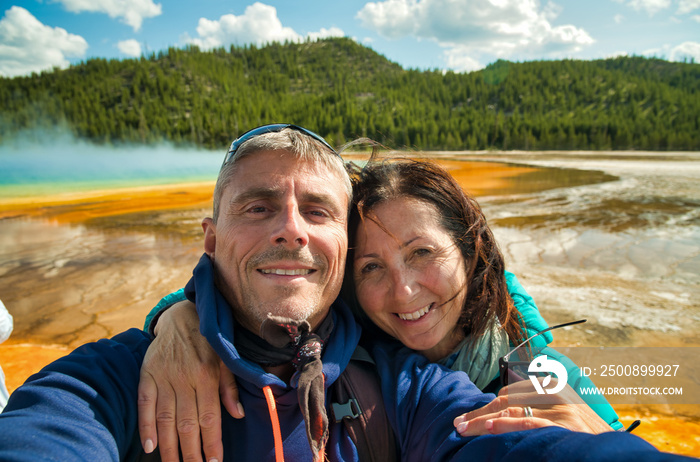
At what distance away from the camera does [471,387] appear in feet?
5.86

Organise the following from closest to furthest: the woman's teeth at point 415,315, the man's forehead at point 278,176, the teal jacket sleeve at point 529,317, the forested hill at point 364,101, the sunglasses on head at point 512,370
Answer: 1. the sunglasses on head at point 512,370
2. the man's forehead at point 278,176
3. the woman's teeth at point 415,315
4. the teal jacket sleeve at point 529,317
5. the forested hill at point 364,101

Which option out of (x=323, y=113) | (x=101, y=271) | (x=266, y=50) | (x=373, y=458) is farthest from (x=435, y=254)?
(x=266, y=50)

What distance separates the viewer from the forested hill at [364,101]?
71.6m

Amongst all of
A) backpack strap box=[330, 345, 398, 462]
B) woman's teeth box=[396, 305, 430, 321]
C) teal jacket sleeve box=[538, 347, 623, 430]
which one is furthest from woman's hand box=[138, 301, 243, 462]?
teal jacket sleeve box=[538, 347, 623, 430]

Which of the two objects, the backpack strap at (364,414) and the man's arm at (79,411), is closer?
the man's arm at (79,411)

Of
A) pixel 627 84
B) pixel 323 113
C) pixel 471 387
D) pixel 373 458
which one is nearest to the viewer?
pixel 373 458

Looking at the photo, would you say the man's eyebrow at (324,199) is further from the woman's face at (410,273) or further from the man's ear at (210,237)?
the man's ear at (210,237)

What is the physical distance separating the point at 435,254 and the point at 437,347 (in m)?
0.57

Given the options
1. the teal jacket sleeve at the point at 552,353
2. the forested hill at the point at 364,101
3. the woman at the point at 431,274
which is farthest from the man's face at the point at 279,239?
the forested hill at the point at 364,101

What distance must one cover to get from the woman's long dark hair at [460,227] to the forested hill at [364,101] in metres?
53.9

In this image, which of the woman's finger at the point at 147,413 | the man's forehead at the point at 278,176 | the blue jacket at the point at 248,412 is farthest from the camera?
the man's forehead at the point at 278,176

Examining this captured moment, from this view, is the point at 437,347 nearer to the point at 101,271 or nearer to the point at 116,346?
the point at 116,346

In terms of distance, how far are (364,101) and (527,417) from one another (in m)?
113

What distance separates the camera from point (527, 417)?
4.36 feet
